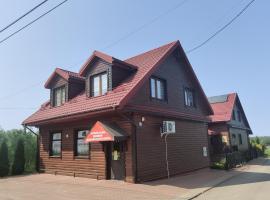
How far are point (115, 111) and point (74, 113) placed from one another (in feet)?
10.5

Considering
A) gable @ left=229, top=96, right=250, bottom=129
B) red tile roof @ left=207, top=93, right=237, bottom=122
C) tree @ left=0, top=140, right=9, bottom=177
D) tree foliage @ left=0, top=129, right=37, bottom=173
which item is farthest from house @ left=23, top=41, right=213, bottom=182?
gable @ left=229, top=96, right=250, bottom=129

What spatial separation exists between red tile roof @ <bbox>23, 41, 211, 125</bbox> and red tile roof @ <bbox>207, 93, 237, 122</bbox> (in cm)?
1198

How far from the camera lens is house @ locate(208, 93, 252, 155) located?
27406 mm

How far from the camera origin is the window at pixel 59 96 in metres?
19.4

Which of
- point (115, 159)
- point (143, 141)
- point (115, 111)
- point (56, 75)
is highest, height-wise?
point (56, 75)

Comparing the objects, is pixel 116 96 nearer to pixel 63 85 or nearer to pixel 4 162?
pixel 63 85

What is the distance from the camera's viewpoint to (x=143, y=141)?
1405cm

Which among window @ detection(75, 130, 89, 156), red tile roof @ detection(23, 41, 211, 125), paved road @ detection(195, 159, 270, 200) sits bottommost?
paved road @ detection(195, 159, 270, 200)

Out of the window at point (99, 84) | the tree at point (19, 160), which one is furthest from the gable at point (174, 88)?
the tree at point (19, 160)

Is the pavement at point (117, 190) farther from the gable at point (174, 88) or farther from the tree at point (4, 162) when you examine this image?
the tree at point (4, 162)

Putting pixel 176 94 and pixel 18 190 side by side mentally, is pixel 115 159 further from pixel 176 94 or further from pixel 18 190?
pixel 176 94

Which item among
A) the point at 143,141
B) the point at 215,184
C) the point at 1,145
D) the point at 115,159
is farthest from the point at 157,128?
the point at 1,145

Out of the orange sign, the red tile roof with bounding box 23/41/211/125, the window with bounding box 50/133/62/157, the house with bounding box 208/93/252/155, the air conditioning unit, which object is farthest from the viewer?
the house with bounding box 208/93/252/155

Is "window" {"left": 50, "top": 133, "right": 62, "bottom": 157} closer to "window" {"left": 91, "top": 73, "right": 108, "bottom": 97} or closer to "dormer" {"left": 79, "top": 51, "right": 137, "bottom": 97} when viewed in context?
"dormer" {"left": 79, "top": 51, "right": 137, "bottom": 97}
